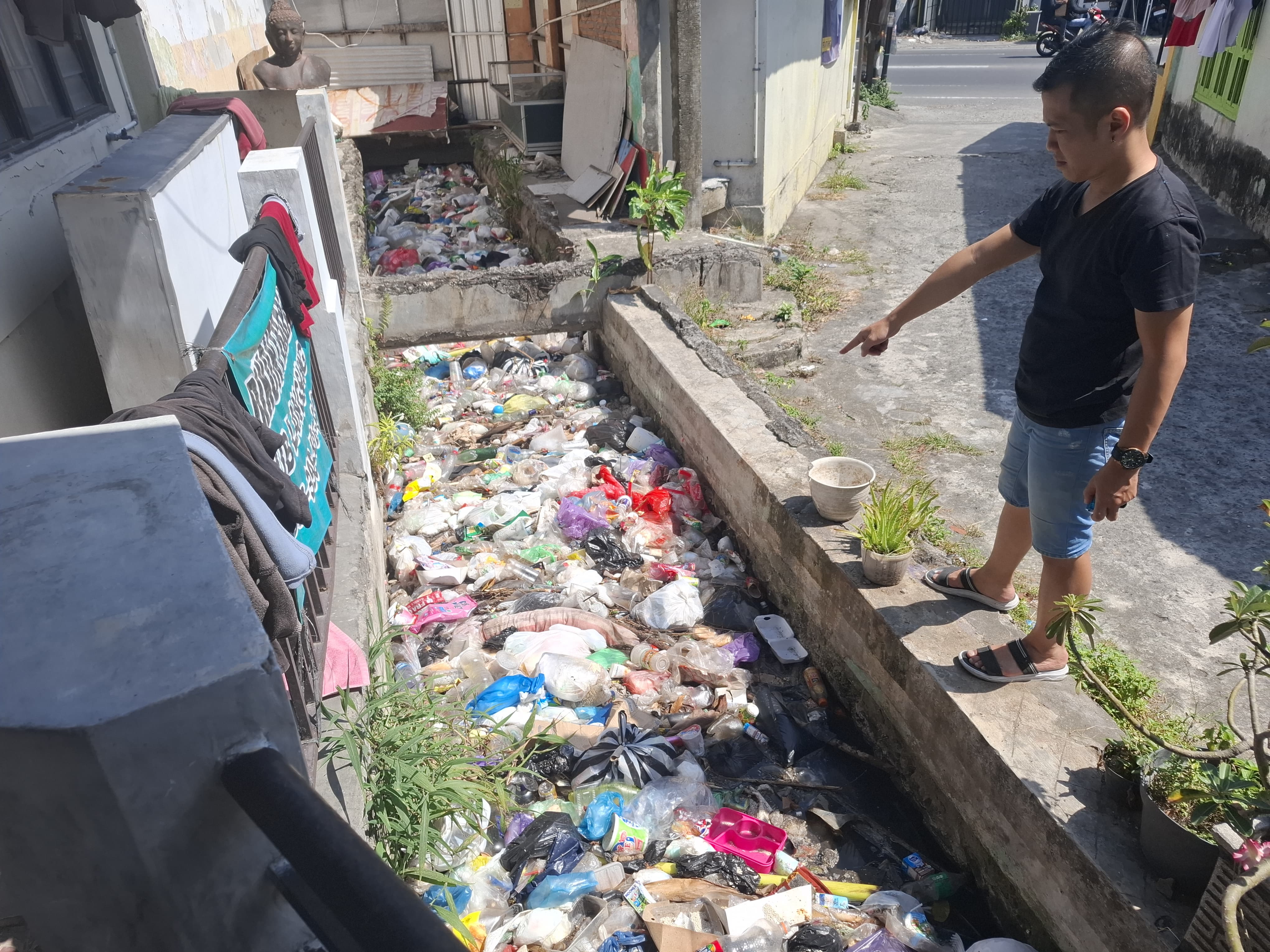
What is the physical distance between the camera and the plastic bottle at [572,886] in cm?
269

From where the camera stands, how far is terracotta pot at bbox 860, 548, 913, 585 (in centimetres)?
318

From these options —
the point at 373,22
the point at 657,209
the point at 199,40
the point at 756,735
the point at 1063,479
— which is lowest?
the point at 756,735

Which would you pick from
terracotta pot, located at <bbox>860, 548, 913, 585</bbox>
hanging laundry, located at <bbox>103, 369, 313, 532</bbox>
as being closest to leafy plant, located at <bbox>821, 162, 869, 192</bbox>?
terracotta pot, located at <bbox>860, 548, 913, 585</bbox>

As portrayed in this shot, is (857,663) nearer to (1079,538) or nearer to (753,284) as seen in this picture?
(1079,538)

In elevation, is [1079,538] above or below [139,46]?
below

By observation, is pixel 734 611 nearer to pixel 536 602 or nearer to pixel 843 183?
pixel 536 602

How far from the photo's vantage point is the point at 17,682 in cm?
69

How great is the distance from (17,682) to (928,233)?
9.51 metres

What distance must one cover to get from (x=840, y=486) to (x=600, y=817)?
1.56 m

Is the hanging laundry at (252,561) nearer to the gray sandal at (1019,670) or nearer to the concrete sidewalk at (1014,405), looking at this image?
the gray sandal at (1019,670)

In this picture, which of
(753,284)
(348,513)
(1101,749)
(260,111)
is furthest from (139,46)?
(1101,749)

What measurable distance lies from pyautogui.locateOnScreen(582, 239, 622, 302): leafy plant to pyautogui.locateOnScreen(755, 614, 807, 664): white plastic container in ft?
10.6

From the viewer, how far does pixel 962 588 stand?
10.5 ft

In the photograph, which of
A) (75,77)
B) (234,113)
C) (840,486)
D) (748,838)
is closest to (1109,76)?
(840,486)
